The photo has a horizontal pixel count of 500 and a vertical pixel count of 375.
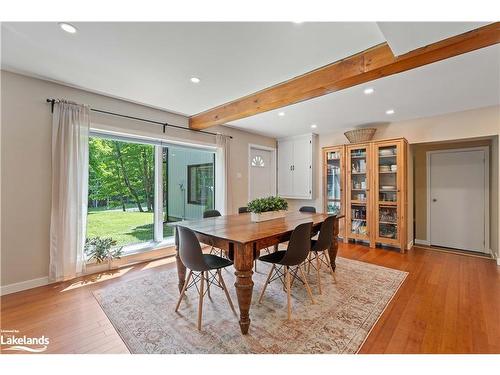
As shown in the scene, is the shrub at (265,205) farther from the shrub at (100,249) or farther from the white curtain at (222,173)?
the shrub at (100,249)

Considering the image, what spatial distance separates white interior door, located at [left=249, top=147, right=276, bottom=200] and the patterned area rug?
8.94 ft

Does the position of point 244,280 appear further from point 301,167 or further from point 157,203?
point 301,167

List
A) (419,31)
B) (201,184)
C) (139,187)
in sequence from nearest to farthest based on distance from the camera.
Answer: (419,31) → (139,187) → (201,184)

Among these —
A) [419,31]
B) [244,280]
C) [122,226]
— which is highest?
[419,31]

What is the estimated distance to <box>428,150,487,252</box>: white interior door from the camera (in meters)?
3.99

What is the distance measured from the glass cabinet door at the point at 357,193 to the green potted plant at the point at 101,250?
4.18m

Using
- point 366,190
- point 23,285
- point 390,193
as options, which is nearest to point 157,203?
point 23,285

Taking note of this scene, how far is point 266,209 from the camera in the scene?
284 centimetres

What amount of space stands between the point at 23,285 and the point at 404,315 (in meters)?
3.99

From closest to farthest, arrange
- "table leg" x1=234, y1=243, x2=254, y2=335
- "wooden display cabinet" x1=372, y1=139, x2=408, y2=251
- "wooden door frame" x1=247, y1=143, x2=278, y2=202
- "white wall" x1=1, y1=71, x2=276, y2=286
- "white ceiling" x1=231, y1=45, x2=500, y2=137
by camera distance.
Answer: "table leg" x1=234, y1=243, x2=254, y2=335 < "white ceiling" x1=231, y1=45, x2=500, y2=137 < "white wall" x1=1, y1=71, x2=276, y2=286 < "wooden display cabinet" x1=372, y1=139, x2=408, y2=251 < "wooden door frame" x1=247, y1=143, x2=278, y2=202

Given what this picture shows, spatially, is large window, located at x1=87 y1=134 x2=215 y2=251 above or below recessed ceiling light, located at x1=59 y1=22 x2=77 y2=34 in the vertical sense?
below

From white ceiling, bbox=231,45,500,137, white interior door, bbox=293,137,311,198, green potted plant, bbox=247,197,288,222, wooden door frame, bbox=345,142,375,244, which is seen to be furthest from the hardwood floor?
white interior door, bbox=293,137,311,198

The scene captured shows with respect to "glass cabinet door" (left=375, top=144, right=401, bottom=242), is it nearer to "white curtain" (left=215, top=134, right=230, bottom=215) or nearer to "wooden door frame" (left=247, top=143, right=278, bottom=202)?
"wooden door frame" (left=247, top=143, right=278, bottom=202)
